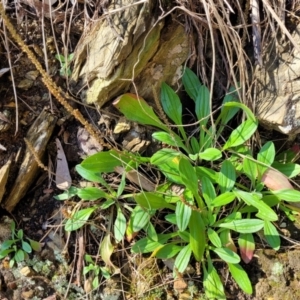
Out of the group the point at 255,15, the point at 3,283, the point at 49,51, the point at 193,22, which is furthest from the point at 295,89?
the point at 3,283

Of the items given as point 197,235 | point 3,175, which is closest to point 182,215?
point 197,235

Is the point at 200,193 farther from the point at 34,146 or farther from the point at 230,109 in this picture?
the point at 34,146

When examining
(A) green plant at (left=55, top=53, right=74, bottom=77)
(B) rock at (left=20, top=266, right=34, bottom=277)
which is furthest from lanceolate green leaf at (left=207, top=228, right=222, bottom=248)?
(A) green plant at (left=55, top=53, right=74, bottom=77)

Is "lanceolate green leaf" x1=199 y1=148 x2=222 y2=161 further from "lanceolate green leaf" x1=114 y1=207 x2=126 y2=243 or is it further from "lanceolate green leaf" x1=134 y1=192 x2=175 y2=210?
"lanceolate green leaf" x1=114 y1=207 x2=126 y2=243

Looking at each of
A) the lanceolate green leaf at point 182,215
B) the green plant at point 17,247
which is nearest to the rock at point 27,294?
the green plant at point 17,247

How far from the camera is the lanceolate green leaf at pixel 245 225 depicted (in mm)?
1633

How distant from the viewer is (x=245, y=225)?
5.42 feet

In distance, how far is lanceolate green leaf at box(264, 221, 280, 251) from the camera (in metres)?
1.67

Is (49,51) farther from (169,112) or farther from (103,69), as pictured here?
(169,112)

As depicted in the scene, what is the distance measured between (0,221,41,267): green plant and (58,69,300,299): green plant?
184 mm

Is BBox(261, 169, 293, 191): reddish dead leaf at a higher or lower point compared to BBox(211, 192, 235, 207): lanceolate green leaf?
lower

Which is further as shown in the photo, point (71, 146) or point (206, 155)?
point (71, 146)

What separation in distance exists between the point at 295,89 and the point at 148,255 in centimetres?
83

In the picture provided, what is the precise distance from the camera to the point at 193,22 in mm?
1688
